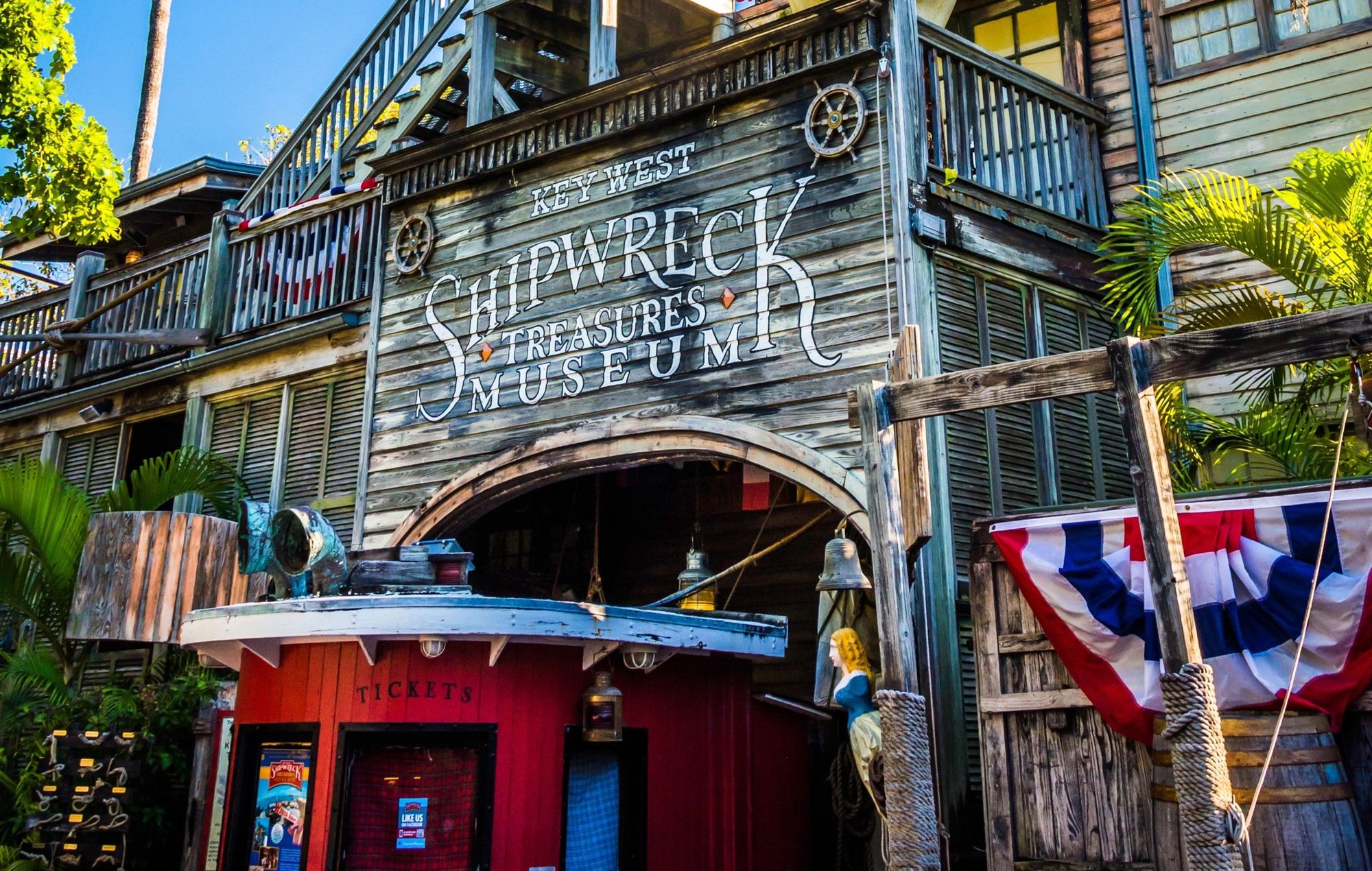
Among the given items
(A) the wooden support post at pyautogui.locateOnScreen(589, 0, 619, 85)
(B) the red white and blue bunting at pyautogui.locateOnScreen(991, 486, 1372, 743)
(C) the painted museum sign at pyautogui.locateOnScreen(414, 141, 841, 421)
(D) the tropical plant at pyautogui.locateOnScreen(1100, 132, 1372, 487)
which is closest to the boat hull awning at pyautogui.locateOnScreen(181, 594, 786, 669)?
(B) the red white and blue bunting at pyautogui.locateOnScreen(991, 486, 1372, 743)

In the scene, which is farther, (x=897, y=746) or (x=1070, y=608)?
(x=1070, y=608)

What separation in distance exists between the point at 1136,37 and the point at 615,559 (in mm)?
6948

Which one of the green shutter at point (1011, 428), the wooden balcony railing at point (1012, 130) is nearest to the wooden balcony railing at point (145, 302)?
the wooden balcony railing at point (1012, 130)

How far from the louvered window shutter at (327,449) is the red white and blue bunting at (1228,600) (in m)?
7.14

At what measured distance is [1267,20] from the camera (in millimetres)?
10484

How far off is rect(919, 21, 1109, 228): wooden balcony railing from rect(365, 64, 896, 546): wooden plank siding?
74 cm

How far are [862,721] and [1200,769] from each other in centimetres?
224

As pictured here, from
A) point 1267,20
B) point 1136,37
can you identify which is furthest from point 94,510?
point 1267,20

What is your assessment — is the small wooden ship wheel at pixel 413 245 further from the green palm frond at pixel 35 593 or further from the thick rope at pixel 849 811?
the thick rope at pixel 849 811

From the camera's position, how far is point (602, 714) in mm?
7254

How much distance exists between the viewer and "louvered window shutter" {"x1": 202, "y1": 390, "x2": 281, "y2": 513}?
1290cm

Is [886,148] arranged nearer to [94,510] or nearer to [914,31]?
[914,31]

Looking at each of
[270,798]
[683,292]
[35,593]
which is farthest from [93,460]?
[270,798]

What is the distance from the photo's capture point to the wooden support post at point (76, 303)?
15289 mm
